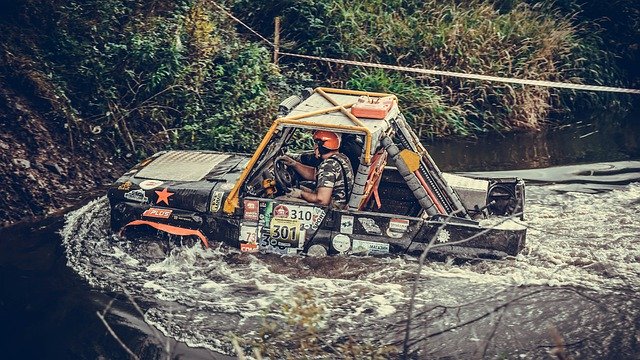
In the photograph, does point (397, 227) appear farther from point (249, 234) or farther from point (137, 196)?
point (137, 196)

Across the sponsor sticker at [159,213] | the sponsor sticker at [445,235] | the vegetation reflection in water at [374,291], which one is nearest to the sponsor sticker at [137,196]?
the sponsor sticker at [159,213]

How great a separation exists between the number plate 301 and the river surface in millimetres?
223

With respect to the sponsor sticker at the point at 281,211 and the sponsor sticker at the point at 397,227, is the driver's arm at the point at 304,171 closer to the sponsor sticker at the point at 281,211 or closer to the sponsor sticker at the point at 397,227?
the sponsor sticker at the point at 281,211

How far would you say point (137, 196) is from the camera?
26.8 feet

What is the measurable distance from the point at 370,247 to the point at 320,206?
615 millimetres

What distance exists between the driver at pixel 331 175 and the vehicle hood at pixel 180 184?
867mm

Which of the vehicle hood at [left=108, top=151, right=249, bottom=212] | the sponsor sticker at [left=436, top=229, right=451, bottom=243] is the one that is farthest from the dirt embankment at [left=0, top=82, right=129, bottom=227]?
the sponsor sticker at [left=436, top=229, right=451, bottom=243]

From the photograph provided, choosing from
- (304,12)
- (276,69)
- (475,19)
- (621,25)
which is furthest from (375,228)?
(621,25)

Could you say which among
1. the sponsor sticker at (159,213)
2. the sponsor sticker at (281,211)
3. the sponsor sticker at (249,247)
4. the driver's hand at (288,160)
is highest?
the driver's hand at (288,160)

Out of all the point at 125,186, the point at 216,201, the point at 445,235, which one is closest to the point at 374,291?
the point at 445,235

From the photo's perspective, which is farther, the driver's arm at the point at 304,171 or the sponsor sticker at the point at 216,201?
the driver's arm at the point at 304,171

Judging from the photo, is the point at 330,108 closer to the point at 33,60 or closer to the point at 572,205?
the point at 572,205

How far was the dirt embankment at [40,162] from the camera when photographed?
9648mm

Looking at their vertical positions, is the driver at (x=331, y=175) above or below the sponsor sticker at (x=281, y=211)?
above
